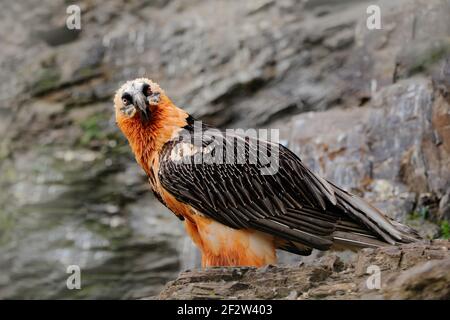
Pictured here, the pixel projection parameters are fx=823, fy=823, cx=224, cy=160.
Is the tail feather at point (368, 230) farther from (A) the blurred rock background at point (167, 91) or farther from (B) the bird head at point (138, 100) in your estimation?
(A) the blurred rock background at point (167, 91)

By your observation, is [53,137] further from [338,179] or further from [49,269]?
[338,179]

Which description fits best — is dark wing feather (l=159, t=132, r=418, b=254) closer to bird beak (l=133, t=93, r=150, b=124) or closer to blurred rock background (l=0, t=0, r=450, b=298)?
bird beak (l=133, t=93, r=150, b=124)

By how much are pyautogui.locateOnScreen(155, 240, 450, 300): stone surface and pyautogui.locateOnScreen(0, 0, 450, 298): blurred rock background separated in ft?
17.2

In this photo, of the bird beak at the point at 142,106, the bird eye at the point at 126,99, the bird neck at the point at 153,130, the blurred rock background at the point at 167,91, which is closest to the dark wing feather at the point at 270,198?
the bird neck at the point at 153,130

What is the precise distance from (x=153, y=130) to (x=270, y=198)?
1463 millimetres

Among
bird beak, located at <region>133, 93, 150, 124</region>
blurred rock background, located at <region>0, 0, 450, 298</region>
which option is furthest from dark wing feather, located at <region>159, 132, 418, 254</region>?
blurred rock background, located at <region>0, 0, 450, 298</region>

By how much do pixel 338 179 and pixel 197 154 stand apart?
Result: 476 cm

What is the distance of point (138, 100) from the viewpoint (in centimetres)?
871

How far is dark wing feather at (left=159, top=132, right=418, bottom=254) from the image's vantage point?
8.09 m

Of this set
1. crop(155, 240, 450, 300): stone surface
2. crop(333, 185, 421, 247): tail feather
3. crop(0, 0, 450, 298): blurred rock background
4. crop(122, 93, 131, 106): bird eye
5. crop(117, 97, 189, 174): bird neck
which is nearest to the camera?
crop(155, 240, 450, 300): stone surface

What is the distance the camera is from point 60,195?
1578cm

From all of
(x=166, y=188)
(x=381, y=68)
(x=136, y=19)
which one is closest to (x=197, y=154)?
(x=166, y=188)

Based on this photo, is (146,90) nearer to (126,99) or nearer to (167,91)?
(126,99)

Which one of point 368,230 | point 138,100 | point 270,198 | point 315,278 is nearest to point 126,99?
point 138,100
